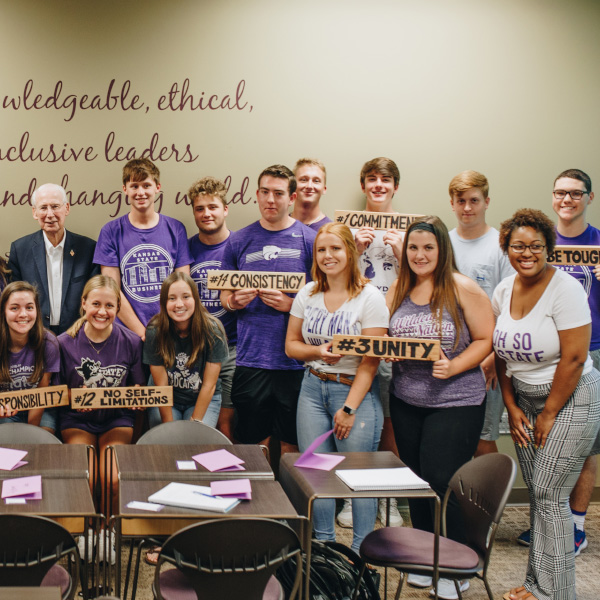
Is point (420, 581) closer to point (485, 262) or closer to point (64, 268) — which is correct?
point (485, 262)

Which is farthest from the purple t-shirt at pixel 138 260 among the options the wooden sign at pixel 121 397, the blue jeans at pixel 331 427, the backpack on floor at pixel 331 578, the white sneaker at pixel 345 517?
the backpack on floor at pixel 331 578

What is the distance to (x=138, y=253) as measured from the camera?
13.5 feet

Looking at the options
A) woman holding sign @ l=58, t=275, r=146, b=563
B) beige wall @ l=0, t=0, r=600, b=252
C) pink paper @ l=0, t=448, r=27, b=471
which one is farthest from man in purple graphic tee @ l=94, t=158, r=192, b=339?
pink paper @ l=0, t=448, r=27, b=471

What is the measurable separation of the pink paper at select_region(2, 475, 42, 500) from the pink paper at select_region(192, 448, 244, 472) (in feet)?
2.10

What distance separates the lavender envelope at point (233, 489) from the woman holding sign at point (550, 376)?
4.50 feet

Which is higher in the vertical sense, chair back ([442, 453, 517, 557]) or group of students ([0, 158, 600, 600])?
group of students ([0, 158, 600, 600])

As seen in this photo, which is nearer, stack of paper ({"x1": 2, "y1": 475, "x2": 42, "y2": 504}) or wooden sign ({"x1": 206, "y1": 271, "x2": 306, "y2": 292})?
stack of paper ({"x1": 2, "y1": 475, "x2": 42, "y2": 504})

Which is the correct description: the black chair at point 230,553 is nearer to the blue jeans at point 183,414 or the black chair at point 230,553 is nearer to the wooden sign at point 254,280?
the blue jeans at point 183,414

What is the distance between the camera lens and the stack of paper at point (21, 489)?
2.46 metres

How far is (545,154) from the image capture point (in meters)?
4.75

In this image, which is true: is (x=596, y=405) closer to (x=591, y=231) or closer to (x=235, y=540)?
(x=591, y=231)

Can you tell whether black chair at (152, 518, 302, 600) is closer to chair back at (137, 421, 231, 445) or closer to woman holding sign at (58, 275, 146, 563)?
chair back at (137, 421, 231, 445)

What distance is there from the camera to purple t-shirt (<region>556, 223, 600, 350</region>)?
3.99 metres

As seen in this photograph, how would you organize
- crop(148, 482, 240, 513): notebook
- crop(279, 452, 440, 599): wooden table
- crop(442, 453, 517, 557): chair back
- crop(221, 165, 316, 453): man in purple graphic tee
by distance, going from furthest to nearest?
crop(221, 165, 316, 453): man in purple graphic tee
crop(442, 453, 517, 557): chair back
crop(279, 452, 440, 599): wooden table
crop(148, 482, 240, 513): notebook
